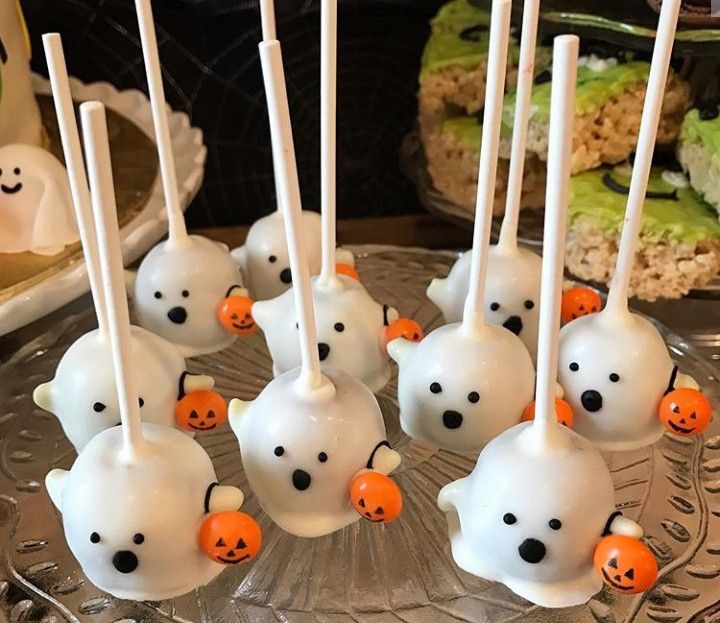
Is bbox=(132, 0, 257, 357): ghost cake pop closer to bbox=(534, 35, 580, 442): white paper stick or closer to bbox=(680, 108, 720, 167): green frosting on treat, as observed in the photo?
bbox=(534, 35, 580, 442): white paper stick

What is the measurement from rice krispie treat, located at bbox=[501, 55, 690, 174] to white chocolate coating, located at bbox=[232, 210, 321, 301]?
26 cm

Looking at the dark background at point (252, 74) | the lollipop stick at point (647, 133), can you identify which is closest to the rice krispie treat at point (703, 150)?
the lollipop stick at point (647, 133)

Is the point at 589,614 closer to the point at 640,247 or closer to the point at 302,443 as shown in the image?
the point at 302,443

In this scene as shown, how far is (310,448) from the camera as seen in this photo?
0.63 metres

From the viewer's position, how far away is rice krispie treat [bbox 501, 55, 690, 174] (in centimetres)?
94

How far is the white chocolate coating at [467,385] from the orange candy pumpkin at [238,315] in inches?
6.1

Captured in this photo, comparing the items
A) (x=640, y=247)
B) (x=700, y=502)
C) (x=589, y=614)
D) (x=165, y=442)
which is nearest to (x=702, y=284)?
(x=640, y=247)

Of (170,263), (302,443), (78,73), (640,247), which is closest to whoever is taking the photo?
(302,443)

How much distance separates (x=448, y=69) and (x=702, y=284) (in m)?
0.37

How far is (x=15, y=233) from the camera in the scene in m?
0.89

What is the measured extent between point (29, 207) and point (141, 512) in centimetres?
41

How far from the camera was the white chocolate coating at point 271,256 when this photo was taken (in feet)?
2.80

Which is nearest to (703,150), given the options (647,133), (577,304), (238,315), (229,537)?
(577,304)

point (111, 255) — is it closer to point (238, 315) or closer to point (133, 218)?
point (238, 315)
